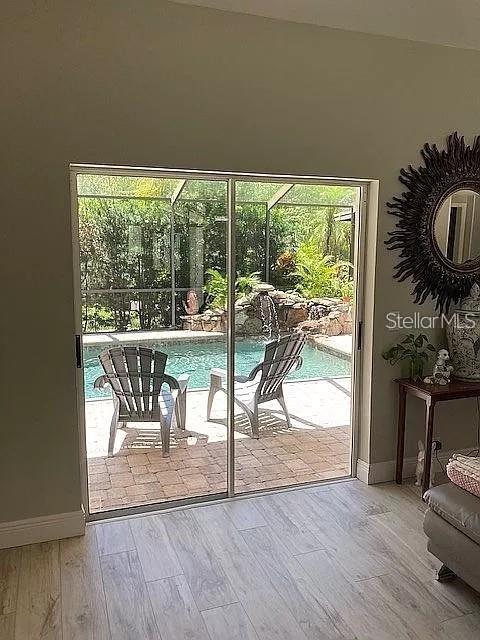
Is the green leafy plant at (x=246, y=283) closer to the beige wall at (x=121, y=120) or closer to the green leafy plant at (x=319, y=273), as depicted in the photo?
the green leafy plant at (x=319, y=273)

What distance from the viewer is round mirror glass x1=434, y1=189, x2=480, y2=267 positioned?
135 inches

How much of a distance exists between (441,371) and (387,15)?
2112 millimetres

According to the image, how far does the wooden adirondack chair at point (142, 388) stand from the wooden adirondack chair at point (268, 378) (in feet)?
0.74

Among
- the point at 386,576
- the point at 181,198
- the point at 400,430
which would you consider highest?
the point at 181,198

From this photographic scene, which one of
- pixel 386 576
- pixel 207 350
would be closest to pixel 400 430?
pixel 386 576

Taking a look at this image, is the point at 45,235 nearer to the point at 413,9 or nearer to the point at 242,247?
the point at 242,247

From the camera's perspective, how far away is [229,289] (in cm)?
316

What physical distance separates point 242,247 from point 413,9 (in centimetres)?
163

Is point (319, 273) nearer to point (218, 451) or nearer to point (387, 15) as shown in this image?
point (218, 451)

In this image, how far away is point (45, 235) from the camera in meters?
2.69

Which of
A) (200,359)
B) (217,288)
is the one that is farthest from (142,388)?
(217,288)

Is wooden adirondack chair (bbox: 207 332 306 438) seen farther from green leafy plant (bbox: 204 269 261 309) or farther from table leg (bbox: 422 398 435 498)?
table leg (bbox: 422 398 435 498)

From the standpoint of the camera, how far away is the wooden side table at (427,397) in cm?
320

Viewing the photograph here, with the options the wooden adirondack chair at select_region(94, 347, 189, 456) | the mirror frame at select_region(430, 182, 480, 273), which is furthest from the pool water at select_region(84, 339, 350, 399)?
the mirror frame at select_region(430, 182, 480, 273)
